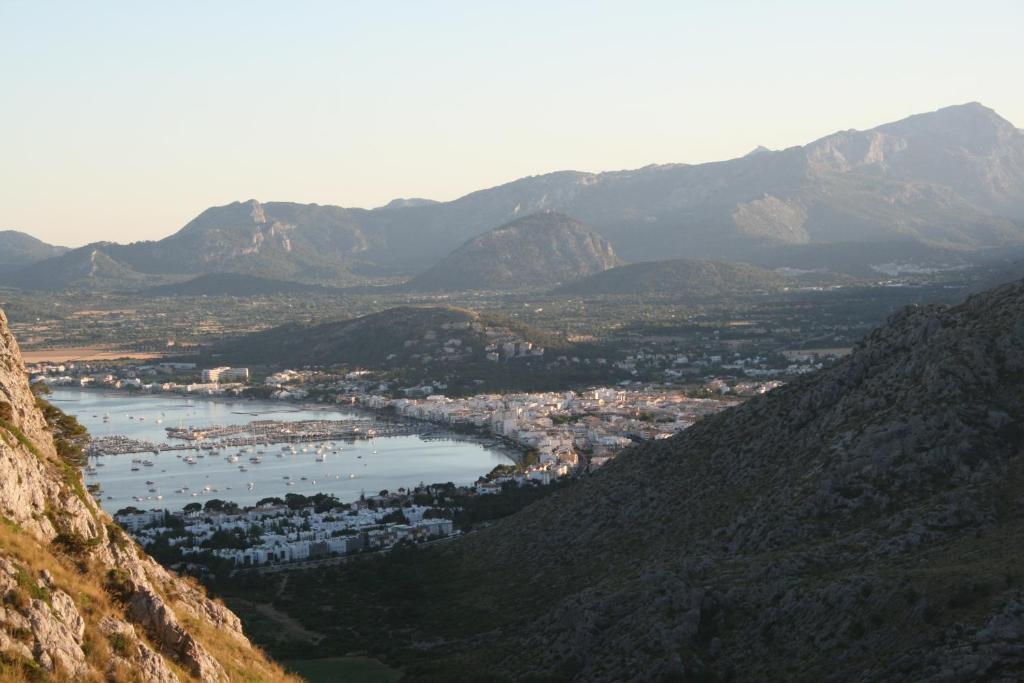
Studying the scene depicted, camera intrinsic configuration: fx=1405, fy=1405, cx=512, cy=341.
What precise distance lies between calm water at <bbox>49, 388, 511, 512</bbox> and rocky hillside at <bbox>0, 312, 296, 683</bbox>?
40.8 metres

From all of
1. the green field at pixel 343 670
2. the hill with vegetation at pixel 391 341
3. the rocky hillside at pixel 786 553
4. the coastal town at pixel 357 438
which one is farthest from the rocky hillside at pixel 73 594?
the hill with vegetation at pixel 391 341

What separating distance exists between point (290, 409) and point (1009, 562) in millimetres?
93773

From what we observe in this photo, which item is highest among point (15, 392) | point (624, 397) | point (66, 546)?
point (15, 392)

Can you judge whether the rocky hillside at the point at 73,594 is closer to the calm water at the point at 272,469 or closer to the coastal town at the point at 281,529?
the coastal town at the point at 281,529

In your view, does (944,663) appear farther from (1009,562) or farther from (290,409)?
(290,409)

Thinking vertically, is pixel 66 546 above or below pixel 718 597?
above

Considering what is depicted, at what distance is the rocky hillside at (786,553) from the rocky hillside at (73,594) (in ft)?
28.5

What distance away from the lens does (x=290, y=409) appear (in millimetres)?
114000

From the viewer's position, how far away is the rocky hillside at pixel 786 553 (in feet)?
79.6

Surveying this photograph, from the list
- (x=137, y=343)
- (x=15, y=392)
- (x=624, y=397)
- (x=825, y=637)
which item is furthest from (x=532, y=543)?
(x=137, y=343)

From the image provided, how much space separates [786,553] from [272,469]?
54.2 meters

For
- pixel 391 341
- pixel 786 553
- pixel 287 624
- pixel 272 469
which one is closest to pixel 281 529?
pixel 287 624

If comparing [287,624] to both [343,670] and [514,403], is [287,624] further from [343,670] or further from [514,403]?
[514,403]

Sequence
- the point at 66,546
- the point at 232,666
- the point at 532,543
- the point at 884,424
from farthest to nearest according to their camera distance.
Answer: the point at 532,543, the point at 884,424, the point at 232,666, the point at 66,546
